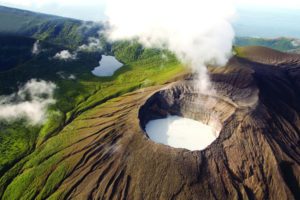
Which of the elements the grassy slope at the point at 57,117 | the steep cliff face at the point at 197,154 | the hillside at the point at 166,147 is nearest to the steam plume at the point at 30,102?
the hillside at the point at 166,147

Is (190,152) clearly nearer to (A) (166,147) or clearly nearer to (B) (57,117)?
(A) (166,147)

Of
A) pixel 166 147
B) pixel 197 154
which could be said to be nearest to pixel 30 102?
pixel 166 147

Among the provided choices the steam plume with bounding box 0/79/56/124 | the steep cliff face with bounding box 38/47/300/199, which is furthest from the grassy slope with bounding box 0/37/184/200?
the steep cliff face with bounding box 38/47/300/199

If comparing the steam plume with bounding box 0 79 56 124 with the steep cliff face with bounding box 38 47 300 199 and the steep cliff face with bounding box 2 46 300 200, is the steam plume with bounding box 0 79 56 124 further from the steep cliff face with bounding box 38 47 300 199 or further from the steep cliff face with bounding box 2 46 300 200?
the steep cliff face with bounding box 38 47 300 199

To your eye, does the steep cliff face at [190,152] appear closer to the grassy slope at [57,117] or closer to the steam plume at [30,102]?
the grassy slope at [57,117]

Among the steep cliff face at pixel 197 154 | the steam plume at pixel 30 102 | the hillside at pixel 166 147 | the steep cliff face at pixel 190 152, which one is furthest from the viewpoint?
the steam plume at pixel 30 102
